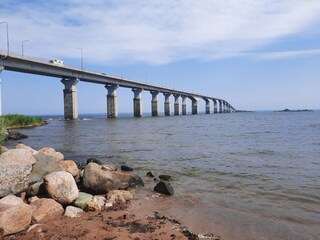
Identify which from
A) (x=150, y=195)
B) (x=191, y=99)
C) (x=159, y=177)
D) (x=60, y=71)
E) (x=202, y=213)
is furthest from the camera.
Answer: (x=191, y=99)

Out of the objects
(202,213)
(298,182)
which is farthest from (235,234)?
(298,182)

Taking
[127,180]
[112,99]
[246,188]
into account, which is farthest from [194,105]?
[127,180]

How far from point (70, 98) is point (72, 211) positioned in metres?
78.6

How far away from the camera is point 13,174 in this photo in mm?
9648

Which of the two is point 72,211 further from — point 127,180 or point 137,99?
point 137,99

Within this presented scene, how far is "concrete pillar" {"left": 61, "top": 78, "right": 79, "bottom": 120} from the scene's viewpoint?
83188 mm

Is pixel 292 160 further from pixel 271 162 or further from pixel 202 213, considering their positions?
pixel 202 213

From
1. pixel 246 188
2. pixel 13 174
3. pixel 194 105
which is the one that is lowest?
pixel 246 188

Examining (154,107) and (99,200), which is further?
(154,107)

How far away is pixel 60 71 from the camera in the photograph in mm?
75812

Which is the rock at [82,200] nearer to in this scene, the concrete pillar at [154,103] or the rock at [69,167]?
the rock at [69,167]

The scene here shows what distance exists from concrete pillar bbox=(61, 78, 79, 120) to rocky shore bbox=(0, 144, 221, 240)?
7373 centimetres

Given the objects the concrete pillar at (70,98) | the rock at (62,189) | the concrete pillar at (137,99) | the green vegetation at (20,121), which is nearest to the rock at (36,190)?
the rock at (62,189)

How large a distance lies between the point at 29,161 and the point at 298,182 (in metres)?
9.34
